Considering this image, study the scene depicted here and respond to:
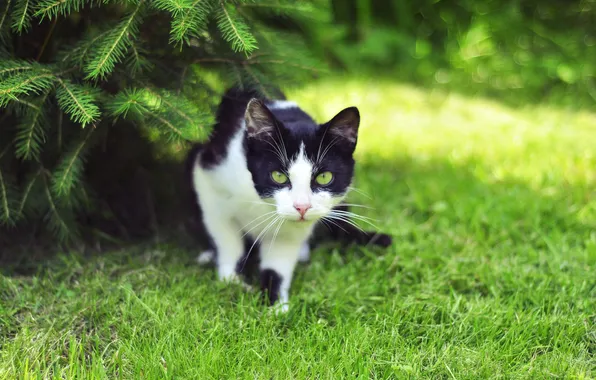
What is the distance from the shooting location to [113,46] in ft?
6.84

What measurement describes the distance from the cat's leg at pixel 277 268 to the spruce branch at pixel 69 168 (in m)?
0.76

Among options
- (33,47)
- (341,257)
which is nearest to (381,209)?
(341,257)

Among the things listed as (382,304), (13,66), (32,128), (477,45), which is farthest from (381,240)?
(477,45)

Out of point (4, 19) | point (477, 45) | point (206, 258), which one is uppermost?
point (4, 19)

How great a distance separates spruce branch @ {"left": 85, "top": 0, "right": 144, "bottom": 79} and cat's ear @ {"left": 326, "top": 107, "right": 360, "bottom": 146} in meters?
0.75

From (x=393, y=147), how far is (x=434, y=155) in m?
0.27

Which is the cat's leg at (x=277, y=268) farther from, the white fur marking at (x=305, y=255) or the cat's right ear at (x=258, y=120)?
the cat's right ear at (x=258, y=120)

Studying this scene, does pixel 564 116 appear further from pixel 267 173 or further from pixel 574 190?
pixel 267 173

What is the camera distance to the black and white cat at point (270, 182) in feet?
6.98

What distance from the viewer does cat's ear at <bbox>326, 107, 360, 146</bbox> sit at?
6.96 feet

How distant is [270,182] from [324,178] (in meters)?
0.19

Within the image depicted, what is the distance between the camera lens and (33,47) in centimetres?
244

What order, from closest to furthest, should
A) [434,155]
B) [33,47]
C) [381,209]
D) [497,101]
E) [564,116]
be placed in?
[33,47] → [381,209] → [434,155] → [564,116] → [497,101]

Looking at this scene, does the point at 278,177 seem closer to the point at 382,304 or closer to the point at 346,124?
the point at 346,124
